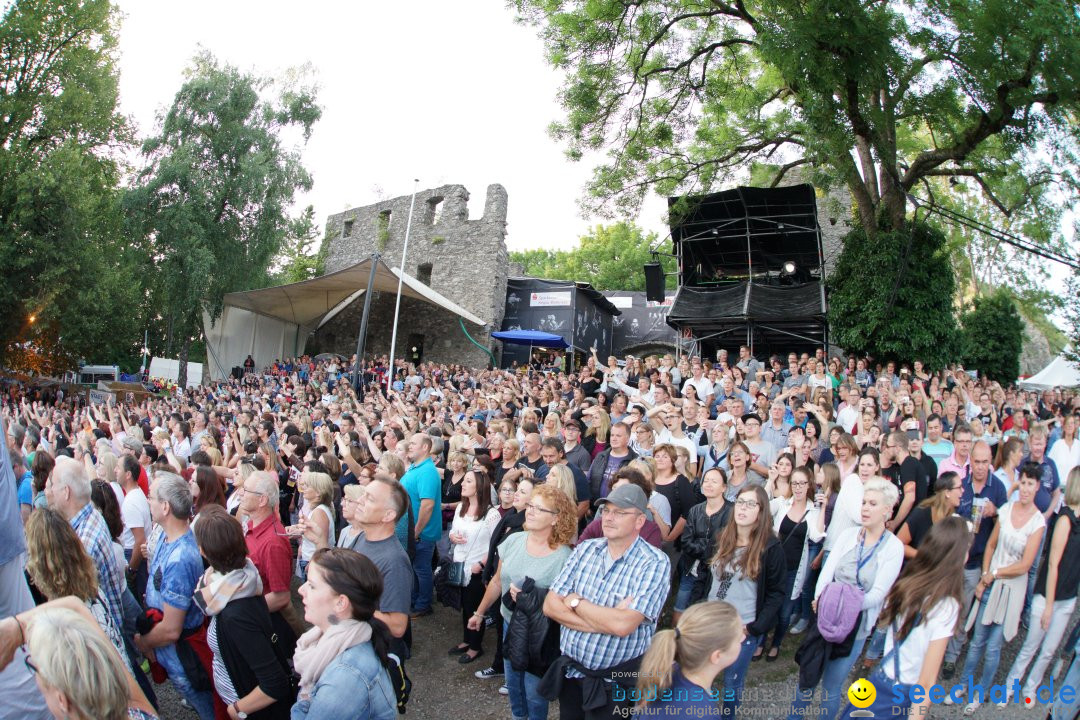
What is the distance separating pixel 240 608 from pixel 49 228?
66.7 feet

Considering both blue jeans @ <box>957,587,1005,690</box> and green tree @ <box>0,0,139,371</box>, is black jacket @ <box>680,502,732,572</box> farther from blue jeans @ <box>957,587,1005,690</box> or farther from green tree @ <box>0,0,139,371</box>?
green tree @ <box>0,0,139,371</box>

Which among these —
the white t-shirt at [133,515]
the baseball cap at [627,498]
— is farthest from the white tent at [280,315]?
the baseball cap at [627,498]

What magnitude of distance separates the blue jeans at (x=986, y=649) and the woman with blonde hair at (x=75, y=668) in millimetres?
4493

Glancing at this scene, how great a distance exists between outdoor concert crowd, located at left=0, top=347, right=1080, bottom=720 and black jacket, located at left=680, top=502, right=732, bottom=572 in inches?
0.6

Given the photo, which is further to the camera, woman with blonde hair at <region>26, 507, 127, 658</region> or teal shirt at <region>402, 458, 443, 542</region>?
teal shirt at <region>402, 458, 443, 542</region>

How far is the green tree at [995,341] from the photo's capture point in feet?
62.3

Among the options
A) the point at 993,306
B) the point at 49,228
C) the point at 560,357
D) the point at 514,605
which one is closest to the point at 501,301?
the point at 560,357

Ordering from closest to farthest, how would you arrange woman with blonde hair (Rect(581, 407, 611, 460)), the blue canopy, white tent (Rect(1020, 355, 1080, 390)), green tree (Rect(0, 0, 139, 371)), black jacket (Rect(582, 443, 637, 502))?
black jacket (Rect(582, 443, 637, 502)) < woman with blonde hair (Rect(581, 407, 611, 460)) < green tree (Rect(0, 0, 139, 371)) < the blue canopy < white tent (Rect(1020, 355, 1080, 390))

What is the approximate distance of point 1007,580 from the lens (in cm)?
409

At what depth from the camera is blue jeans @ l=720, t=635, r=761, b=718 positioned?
11.5 ft

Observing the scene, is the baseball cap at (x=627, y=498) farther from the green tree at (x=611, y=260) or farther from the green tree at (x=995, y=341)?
the green tree at (x=611, y=260)

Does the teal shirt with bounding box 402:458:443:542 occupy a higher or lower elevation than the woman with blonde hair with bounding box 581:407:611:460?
lower

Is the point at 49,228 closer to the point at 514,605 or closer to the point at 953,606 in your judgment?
the point at 514,605

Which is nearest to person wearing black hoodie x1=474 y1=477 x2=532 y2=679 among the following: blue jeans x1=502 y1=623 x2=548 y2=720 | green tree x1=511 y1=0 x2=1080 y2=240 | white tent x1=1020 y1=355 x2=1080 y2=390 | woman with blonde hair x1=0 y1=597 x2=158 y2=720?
blue jeans x1=502 y1=623 x2=548 y2=720
